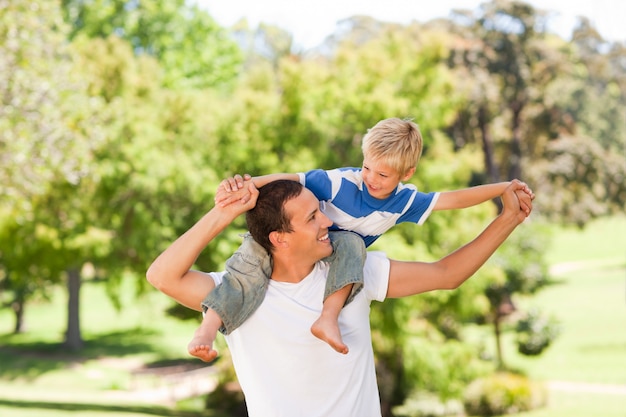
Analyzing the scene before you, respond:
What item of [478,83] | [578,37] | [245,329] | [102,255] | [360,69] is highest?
[578,37]

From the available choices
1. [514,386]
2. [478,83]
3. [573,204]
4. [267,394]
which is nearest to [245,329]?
[267,394]

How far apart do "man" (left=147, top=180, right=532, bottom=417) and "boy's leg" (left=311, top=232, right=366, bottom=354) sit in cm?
6

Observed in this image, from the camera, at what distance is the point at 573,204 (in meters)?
31.1

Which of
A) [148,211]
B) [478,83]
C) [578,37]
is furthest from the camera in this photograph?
[578,37]

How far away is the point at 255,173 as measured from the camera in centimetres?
1781

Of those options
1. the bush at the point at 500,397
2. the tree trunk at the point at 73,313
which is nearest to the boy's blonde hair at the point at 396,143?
the bush at the point at 500,397

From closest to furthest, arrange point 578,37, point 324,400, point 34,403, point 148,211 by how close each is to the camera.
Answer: point 324,400 < point 34,403 < point 148,211 < point 578,37

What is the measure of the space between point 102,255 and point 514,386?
9.44 metres

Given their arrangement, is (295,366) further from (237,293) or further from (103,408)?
(103,408)

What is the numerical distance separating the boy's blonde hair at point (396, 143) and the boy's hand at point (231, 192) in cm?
62

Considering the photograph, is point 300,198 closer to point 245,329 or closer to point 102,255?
point 245,329

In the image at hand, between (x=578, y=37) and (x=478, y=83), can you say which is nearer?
(x=478, y=83)

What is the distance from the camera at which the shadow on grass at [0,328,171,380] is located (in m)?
25.0

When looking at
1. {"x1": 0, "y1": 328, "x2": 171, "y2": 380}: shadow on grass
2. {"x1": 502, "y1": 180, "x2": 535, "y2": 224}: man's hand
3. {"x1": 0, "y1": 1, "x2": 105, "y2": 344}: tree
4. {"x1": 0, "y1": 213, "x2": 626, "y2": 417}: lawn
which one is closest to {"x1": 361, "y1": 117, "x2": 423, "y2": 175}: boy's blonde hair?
{"x1": 502, "y1": 180, "x2": 535, "y2": 224}: man's hand
